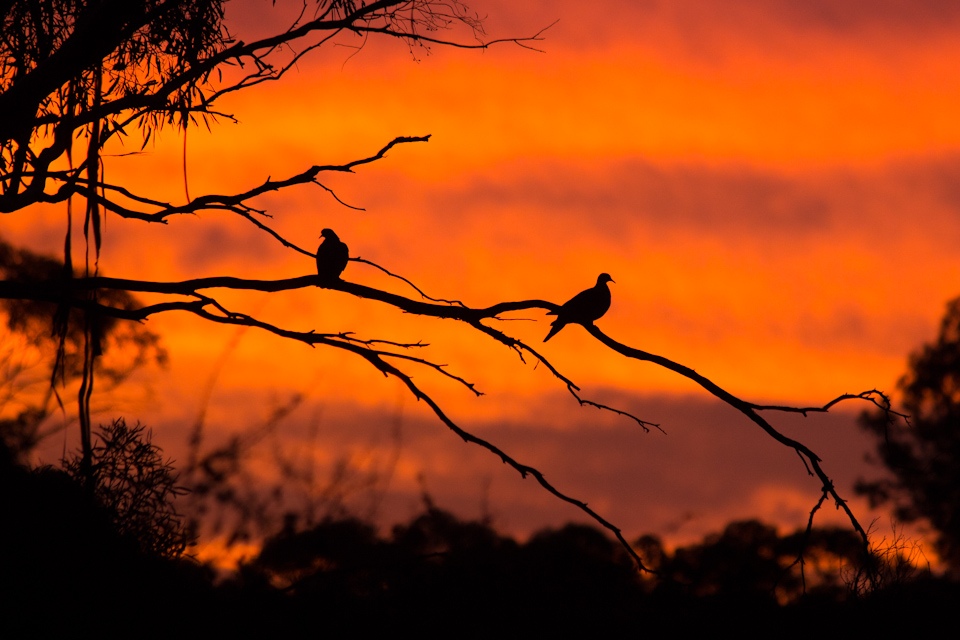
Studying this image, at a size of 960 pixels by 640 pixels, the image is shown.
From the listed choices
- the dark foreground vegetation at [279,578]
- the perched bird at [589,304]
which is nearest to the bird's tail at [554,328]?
the perched bird at [589,304]

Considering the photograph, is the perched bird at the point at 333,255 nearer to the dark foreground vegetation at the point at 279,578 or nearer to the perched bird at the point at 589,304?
the perched bird at the point at 589,304

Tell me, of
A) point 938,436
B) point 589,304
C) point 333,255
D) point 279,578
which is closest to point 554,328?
point 589,304

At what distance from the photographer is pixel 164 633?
561cm

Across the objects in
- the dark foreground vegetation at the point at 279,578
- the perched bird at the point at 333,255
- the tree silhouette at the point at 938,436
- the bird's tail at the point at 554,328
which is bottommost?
the dark foreground vegetation at the point at 279,578

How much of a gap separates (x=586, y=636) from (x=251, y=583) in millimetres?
6067

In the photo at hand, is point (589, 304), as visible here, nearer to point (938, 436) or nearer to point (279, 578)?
point (279, 578)

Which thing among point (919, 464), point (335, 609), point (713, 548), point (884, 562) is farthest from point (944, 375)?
point (335, 609)

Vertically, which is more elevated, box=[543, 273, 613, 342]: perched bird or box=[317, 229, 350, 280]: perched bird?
box=[317, 229, 350, 280]: perched bird

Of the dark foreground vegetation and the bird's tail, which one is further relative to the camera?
the bird's tail

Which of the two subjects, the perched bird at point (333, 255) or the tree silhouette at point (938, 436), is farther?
the tree silhouette at point (938, 436)

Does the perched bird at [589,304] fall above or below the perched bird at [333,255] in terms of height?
below

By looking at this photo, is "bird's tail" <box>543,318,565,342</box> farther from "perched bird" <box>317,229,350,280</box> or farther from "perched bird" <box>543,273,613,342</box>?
"perched bird" <box>317,229,350,280</box>

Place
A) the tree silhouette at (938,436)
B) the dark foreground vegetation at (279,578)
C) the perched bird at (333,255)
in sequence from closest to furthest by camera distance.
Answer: the dark foreground vegetation at (279,578), the perched bird at (333,255), the tree silhouette at (938,436)

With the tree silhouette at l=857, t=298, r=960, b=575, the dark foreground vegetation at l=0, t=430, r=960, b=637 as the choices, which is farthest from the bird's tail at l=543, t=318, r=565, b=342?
the tree silhouette at l=857, t=298, r=960, b=575
